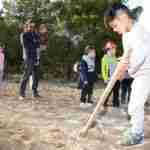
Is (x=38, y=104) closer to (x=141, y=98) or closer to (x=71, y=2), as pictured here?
(x=141, y=98)

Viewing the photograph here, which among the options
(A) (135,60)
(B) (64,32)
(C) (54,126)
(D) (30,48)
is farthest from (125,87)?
(B) (64,32)

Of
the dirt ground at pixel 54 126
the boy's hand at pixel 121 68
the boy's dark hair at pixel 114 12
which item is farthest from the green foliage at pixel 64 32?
the boy's dark hair at pixel 114 12

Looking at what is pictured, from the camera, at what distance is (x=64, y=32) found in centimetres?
1714

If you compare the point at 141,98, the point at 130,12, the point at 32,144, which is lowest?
the point at 32,144

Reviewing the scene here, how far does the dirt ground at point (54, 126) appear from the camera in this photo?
5.79 m

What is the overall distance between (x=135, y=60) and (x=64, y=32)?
12037mm

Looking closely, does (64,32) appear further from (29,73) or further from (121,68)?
Answer: (121,68)

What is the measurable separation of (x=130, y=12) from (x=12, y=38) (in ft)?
40.0

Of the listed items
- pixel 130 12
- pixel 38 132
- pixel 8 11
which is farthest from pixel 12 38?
pixel 130 12

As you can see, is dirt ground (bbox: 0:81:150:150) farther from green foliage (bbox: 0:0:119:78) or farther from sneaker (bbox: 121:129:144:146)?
green foliage (bbox: 0:0:119:78)

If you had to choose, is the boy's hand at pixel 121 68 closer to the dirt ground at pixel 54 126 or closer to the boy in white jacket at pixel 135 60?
the boy in white jacket at pixel 135 60

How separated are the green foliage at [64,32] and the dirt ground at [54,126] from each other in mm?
7516

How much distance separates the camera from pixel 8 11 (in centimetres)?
1842

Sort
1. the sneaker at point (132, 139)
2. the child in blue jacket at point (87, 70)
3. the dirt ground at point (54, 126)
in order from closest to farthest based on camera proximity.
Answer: the sneaker at point (132, 139) → the dirt ground at point (54, 126) → the child in blue jacket at point (87, 70)
